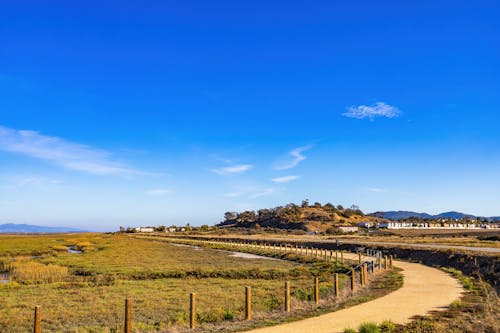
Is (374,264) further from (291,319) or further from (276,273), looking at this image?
(291,319)

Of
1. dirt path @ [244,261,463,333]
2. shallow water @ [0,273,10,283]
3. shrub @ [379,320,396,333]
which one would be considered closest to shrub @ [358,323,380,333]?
shrub @ [379,320,396,333]

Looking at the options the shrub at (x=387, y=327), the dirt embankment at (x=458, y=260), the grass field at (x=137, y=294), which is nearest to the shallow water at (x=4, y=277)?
the grass field at (x=137, y=294)

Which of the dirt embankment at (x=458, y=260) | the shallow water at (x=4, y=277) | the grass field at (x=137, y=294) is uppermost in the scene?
the dirt embankment at (x=458, y=260)

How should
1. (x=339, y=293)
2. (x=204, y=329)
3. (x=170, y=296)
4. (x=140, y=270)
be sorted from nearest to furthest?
(x=204, y=329)
(x=339, y=293)
(x=170, y=296)
(x=140, y=270)

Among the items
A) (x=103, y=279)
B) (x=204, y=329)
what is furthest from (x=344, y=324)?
(x=103, y=279)

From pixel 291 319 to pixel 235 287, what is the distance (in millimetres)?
11342

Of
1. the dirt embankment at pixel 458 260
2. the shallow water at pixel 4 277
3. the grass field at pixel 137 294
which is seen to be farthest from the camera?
the shallow water at pixel 4 277

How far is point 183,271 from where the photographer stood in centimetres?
3334

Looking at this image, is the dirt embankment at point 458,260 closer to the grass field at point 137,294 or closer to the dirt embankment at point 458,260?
the dirt embankment at point 458,260

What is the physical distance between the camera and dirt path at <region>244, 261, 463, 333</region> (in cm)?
1288

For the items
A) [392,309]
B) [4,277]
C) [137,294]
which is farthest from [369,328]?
[4,277]

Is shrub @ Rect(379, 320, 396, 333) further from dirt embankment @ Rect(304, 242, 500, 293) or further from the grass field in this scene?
dirt embankment @ Rect(304, 242, 500, 293)

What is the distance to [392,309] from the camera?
15.3 meters

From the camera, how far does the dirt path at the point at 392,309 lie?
1288 centimetres
